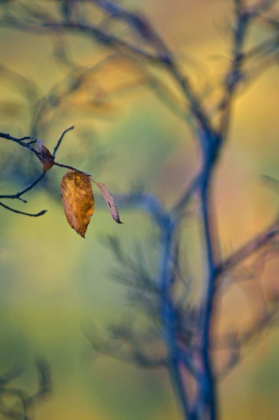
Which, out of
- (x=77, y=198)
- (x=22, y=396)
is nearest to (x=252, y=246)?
(x=22, y=396)

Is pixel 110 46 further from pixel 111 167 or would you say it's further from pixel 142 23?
pixel 111 167

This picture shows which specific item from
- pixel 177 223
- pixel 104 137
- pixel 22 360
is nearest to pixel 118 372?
pixel 22 360

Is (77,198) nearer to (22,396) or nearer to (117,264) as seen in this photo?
(22,396)

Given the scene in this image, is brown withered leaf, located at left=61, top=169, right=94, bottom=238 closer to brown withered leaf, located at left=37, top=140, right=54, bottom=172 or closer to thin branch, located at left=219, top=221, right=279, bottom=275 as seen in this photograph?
brown withered leaf, located at left=37, top=140, right=54, bottom=172

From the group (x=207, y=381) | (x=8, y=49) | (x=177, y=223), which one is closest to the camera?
(x=207, y=381)

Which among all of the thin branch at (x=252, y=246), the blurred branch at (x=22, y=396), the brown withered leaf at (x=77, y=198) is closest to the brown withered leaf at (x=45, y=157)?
the brown withered leaf at (x=77, y=198)

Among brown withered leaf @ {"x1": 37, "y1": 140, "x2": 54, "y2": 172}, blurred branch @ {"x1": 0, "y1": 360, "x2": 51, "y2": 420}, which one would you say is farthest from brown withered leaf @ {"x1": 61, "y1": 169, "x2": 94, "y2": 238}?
blurred branch @ {"x1": 0, "y1": 360, "x2": 51, "y2": 420}

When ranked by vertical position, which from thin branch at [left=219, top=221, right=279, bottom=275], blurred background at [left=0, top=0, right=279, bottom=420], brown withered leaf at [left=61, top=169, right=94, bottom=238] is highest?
brown withered leaf at [left=61, top=169, right=94, bottom=238]

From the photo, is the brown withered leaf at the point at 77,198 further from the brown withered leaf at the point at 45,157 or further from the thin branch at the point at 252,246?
the thin branch at the point at 252,246
